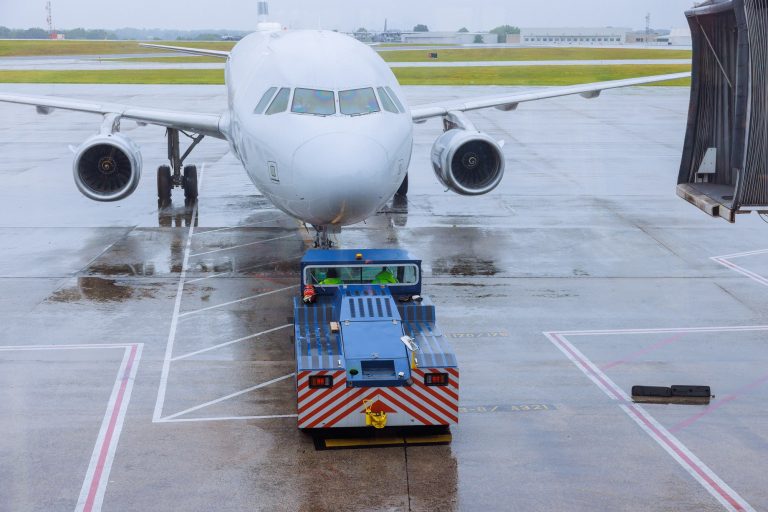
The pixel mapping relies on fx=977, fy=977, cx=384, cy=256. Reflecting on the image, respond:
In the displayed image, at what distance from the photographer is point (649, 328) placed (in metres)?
17.4

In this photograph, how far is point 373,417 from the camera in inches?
477

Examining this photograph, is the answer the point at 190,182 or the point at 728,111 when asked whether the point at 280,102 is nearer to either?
the point at 728,111

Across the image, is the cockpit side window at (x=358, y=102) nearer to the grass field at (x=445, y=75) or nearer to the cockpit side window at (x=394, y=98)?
the cockpit side window at (x=394, y=98)

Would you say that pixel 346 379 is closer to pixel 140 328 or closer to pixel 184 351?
pixel 184 351

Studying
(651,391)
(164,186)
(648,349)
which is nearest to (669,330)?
(648,349)

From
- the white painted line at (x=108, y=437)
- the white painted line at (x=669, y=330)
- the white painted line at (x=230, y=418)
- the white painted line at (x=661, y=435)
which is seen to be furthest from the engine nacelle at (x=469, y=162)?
the white painted line at (x=230, y=418)

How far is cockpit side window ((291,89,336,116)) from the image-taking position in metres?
17.7

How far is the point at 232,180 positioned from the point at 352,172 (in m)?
16.9

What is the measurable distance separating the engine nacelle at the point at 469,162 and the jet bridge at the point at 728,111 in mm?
5748

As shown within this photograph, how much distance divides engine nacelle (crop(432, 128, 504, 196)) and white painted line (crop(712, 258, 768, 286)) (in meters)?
5.47

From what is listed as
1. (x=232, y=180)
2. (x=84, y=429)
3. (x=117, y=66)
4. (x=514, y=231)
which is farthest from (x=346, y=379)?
(x=117, y=66)

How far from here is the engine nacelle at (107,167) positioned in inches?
909

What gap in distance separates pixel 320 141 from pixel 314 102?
51.1 inches

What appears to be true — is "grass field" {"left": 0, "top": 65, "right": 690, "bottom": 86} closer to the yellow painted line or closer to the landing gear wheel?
the landing gear wheel
